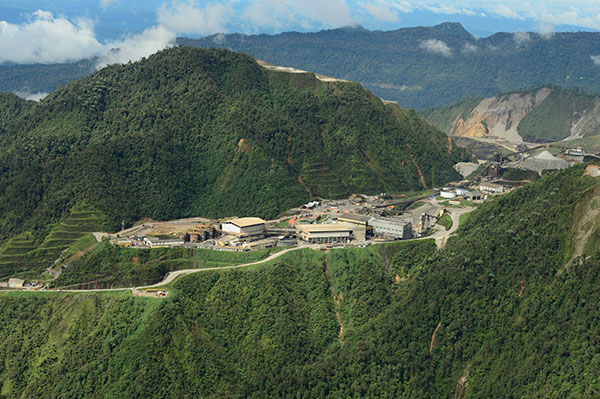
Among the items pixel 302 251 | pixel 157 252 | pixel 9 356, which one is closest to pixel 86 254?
pixel 157 252

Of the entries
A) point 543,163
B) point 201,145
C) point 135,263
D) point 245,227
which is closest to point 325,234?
point 245,227

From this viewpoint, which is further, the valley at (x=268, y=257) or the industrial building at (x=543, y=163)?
the industrial building at (x=543, y=163)

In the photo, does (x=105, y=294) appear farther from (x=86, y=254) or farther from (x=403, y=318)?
(x=403, y=318)

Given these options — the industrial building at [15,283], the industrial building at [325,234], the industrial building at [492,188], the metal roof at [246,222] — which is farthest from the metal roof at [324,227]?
the industrial building at [15,283]

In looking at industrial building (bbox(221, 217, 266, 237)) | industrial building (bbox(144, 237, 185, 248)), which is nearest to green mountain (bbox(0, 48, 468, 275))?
industrial building (bbox(144, 237, 185, 248))

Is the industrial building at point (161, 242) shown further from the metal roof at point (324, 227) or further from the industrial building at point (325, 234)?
the industrial building at point (325, 234)

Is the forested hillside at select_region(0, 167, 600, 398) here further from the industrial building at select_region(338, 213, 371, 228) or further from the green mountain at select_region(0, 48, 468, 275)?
the green mountain at select_region(0, 48, 468, 275)

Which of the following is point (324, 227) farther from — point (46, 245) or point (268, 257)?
point (46, 245)
